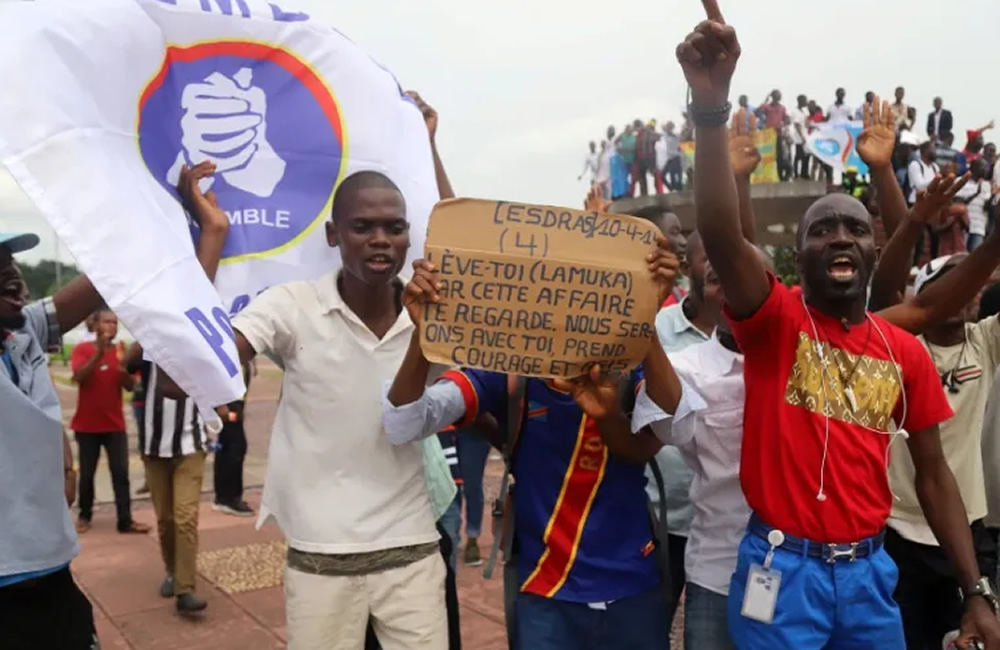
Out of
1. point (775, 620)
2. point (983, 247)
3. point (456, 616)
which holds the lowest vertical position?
point (456, 616)

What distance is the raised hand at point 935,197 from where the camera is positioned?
3.04 metres

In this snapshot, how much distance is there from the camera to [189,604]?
191 inches

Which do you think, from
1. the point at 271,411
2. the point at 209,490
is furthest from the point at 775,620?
the point at 271,411

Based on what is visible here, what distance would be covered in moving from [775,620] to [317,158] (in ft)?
6.86

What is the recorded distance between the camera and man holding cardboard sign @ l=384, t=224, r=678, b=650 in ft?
7.28

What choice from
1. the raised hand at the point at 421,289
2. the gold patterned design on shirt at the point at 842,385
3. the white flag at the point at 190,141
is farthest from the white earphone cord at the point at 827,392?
the white flag at the point at 190,141

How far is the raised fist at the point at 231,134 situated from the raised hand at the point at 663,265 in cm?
145

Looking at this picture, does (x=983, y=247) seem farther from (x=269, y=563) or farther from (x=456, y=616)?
(x=269, y=563)

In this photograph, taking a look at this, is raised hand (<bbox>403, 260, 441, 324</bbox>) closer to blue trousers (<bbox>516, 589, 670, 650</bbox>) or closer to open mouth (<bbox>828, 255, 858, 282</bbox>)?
blue trousers (<bbox>516, 589, 670, 650</bbox>)

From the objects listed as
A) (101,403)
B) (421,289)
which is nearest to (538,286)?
(421,289)

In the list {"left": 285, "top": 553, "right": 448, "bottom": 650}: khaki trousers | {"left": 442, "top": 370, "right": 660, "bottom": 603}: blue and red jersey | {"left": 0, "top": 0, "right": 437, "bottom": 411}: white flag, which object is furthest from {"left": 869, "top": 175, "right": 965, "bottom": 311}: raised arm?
{"left": 285, "top": 553, "right": 448, "bottom": 650}: khaki trousers

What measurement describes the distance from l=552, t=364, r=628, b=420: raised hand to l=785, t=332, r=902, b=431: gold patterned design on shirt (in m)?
0.46

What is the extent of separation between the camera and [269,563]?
19.2 feet

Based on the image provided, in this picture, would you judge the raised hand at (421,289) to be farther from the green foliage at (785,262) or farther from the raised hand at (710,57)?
the green foliage at (785,262)
